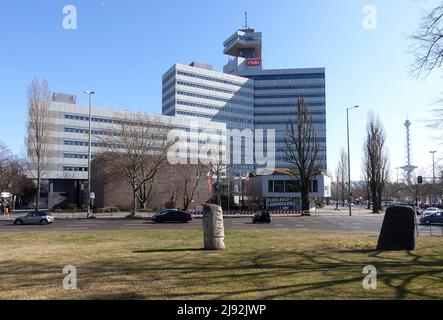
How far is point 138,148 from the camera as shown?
54562 mm

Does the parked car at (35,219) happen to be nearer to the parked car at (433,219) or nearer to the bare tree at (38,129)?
the bare tree at (38,129)

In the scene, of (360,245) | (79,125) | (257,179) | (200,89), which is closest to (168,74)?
(200,89)

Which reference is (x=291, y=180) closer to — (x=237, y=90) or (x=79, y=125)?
(x=79, y=125)

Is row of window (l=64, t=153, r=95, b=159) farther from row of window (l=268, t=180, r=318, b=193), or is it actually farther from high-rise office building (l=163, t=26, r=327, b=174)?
row of window (l=268, t=180, r=318, b=193)

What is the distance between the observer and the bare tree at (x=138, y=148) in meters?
53.7

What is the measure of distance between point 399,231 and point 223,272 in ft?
26.7

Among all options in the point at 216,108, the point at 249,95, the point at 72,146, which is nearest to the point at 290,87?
the point at 249,95

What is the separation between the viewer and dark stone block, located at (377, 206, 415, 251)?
1545 cm

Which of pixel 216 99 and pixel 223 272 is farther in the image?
pixel 216 99

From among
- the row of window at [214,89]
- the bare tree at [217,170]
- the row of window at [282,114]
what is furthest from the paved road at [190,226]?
the row of window at [282,114]

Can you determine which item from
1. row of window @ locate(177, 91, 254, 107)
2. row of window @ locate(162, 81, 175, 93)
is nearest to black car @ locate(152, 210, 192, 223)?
row of window @ locate(177, 91, 254, 107)

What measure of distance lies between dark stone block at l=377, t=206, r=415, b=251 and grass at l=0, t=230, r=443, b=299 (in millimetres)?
625

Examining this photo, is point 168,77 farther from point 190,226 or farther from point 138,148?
point 190,226

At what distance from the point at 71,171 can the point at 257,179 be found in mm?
44075
